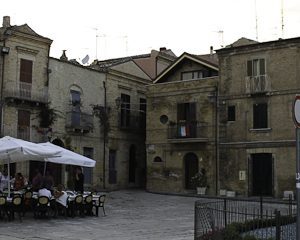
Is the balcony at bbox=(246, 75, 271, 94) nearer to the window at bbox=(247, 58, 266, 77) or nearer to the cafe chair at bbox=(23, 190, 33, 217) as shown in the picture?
the window at bbox=(247, 58, 266, 77)

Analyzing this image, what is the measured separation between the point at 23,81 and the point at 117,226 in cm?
1605

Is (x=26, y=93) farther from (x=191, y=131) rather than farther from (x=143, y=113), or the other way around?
(x=143, y=113)

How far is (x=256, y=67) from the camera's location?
32.2m

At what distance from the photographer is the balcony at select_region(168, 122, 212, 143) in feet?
111

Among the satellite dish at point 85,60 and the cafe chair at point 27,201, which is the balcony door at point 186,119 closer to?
the satellite dish at point 85,60

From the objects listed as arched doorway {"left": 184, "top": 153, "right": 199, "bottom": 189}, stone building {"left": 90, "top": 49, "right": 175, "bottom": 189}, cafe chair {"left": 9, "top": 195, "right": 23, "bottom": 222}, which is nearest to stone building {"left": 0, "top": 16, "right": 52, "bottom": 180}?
stone building {"left": 90, "top": 49, "right": 175, "bottom": 189}

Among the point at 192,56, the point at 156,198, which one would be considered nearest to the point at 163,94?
the point at 192,56

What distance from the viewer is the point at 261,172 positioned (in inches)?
1250

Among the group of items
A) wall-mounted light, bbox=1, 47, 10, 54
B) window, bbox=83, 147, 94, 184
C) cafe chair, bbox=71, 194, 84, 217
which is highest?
wall-mounted light, bbox=1, 47, 10, 54

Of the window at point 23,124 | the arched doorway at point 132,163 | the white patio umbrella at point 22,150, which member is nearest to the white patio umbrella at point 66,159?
the white patio umbrella at point 22,150

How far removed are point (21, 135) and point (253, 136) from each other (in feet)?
44.4

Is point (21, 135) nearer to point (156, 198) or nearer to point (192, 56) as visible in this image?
point (156, 198)

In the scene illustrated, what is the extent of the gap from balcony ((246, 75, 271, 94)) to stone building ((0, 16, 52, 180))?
12104 mm

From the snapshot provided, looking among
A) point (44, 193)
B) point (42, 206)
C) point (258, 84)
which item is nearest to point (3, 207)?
point (42, 206)
